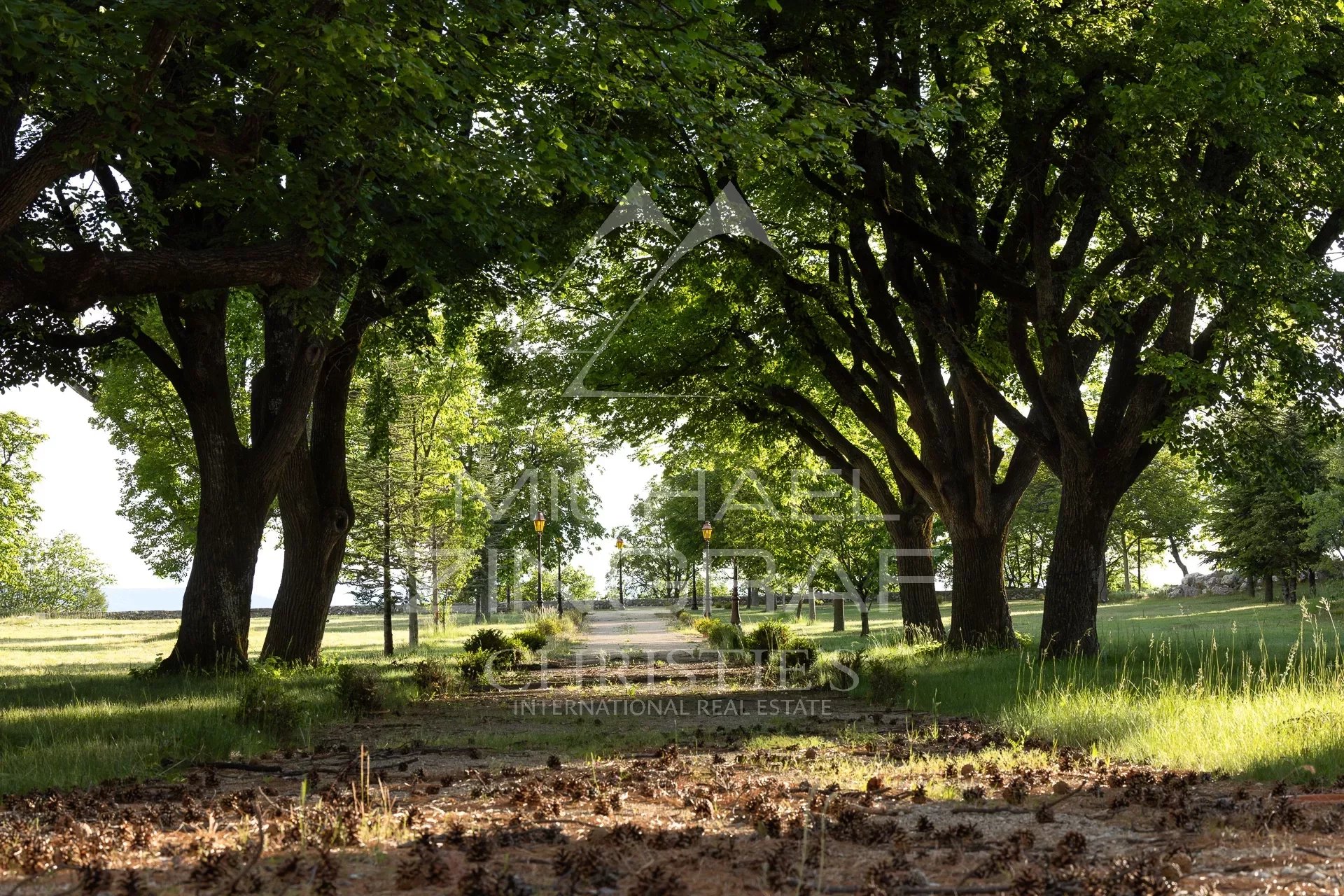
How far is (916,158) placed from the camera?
47.0 feet

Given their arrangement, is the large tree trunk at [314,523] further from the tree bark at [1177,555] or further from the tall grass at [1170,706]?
the tree bark at [1177,555]

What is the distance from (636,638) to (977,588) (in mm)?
15124

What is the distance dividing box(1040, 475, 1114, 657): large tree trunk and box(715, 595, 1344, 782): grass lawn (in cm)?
39

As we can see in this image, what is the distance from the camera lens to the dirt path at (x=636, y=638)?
82.1ft

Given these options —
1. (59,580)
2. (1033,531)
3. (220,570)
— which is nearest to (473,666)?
(220,570)

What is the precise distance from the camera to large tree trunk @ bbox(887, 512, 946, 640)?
21.2 metres

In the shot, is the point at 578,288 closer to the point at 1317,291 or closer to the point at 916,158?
the point at 916,158

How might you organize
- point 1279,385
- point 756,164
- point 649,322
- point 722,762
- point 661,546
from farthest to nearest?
1. point 661,546
2. point 649,322
3. point 1279,385
4. point 756,164
5. point 722,762

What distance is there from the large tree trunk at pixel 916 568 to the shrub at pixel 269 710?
1401 centimetres

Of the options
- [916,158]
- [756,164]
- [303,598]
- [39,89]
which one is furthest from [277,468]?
[916,158]

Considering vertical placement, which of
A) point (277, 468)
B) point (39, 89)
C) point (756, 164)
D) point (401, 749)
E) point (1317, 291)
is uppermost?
point (39, 89)

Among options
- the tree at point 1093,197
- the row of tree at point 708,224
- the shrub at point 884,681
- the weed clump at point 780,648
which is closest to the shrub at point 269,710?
the row of tree at point 708,224

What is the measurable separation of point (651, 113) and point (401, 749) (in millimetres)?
8110

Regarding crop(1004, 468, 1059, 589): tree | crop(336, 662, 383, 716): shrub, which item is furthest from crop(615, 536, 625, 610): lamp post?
crop(336, 662, 383, 716): shrub
